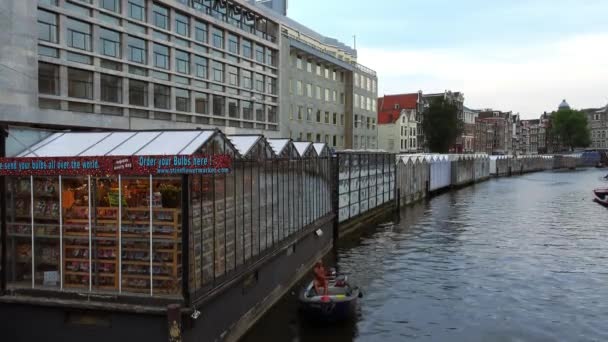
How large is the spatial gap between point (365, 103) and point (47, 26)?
69365 mm

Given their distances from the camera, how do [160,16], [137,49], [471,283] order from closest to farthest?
[471,283]
[137,49]
[160,16]

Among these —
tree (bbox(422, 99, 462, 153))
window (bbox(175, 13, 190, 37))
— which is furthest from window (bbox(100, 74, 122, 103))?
tree (bbox(422, 99, 462, 153))

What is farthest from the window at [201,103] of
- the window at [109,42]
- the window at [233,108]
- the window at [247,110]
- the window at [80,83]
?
the window at [80,83]

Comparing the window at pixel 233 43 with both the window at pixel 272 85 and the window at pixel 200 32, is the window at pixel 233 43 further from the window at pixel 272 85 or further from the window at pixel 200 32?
the window at pixel 272 85

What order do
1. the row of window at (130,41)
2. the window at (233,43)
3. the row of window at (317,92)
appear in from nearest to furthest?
the row of window at (130,41) < the window at (233,43) < the row of window at (317,92)

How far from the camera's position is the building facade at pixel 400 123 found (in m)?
121

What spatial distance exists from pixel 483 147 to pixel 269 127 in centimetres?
12291

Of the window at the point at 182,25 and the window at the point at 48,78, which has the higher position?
the window at the point at 182,25

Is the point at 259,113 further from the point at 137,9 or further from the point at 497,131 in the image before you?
the point at 497,131

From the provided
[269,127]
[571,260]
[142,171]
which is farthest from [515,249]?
[269,127]

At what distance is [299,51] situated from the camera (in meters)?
81.5

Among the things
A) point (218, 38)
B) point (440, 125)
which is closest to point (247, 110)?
point (218, 38)

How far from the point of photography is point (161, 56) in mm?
52156

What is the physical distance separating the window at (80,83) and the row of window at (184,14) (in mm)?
4847
